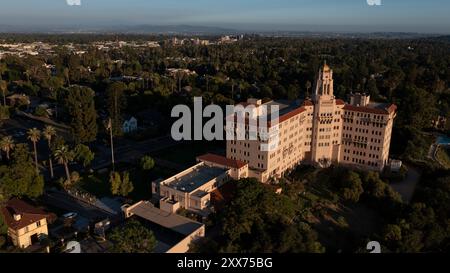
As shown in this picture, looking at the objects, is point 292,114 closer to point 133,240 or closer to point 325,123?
point 325,123

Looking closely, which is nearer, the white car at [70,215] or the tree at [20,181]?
the tree at [20,181]

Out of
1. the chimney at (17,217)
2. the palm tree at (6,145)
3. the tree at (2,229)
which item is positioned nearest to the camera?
the tree at (2,229)

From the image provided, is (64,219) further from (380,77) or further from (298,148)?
(380,77)

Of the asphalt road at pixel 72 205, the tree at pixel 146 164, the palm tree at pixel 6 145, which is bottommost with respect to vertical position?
the asphalt road at pixel 72 205

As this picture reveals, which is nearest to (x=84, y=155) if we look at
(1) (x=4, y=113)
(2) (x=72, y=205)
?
(2) (x=72, y=205)

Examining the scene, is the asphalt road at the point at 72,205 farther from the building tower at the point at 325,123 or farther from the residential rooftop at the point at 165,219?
the building tower at the point at 325,123

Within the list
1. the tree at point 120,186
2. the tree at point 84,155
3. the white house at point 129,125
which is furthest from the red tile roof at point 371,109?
the white house at point 129,125
